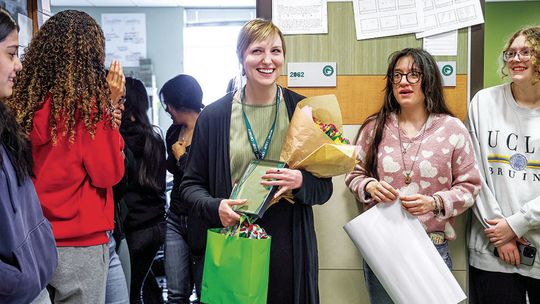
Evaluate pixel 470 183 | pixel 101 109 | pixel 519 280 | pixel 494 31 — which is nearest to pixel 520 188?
pixel 470 183

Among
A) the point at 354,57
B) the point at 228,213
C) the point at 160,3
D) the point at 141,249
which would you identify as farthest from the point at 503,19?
the point at 228,213

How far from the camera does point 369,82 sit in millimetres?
2094

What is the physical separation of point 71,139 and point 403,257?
1.15 m

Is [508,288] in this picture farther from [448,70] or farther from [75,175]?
[75,175]

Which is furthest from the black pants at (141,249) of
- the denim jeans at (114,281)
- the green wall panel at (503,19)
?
the green wall panel at (503,19)

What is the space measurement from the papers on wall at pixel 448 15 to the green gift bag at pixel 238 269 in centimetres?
124

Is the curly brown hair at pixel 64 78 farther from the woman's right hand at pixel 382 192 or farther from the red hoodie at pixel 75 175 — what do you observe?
the woman's right hand at pixel 382 192

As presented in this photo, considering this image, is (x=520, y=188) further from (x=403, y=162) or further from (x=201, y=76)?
(x=201, y=76)

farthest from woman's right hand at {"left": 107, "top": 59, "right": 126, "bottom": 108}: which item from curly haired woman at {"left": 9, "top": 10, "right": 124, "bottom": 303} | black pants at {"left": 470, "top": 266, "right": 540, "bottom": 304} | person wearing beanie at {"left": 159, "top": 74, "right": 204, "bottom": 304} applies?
black pants at {"left": 470, "top": 266, "right": 540, "bottom": 304}

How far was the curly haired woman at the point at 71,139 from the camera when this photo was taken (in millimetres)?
1468

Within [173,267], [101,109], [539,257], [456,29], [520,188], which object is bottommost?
[173,267]

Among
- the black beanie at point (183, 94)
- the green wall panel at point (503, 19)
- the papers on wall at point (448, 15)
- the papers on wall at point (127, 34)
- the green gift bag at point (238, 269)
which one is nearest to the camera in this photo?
the green gift bag at point (238, 269)

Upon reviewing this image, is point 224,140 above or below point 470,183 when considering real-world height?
above

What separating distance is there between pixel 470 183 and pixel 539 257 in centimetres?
38
